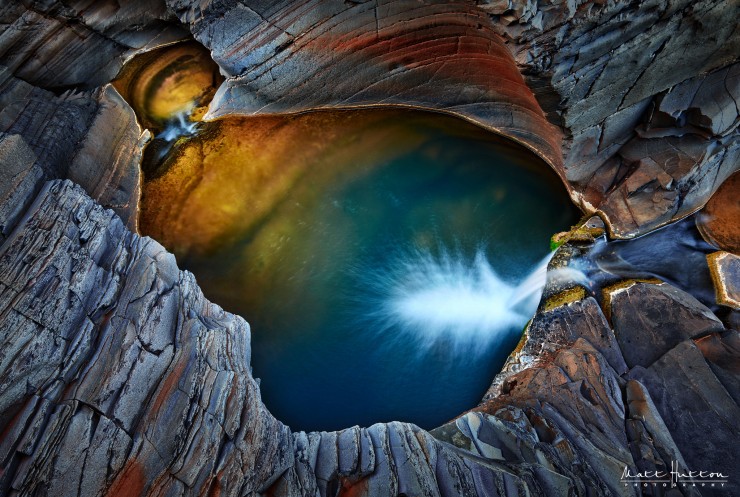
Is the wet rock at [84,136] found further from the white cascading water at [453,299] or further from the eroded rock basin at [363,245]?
the white cascading water at [453,299]

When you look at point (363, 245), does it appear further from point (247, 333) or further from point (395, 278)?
point (247, 333)

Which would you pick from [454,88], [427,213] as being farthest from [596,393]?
[454,88]

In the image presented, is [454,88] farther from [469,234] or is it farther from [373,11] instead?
A: [469,234]

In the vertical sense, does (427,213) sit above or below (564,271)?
above

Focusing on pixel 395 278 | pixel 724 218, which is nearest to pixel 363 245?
pixel 395 278

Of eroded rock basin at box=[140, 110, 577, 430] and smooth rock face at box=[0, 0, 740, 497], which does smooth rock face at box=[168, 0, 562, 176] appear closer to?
smooth rock face at box=[0, 0, 740, 497]

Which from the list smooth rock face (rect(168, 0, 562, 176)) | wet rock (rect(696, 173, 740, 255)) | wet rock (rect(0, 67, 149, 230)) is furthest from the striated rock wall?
wet rock (rect(0, 67, 149, 230))
